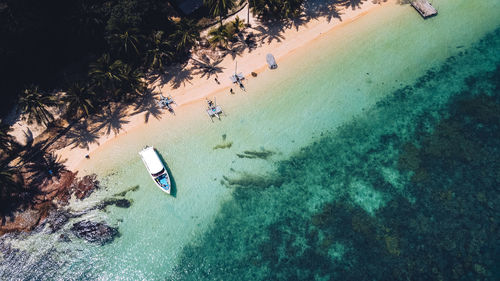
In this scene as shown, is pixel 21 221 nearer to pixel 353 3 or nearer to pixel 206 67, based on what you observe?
pixel 206 67

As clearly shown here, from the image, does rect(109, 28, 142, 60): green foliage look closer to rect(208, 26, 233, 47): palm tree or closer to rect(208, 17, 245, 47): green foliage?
rect(208, 26, 233, 47): palm tree

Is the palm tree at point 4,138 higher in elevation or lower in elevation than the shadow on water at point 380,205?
higher

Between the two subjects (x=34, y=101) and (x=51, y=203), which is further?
(x=51, y=203)

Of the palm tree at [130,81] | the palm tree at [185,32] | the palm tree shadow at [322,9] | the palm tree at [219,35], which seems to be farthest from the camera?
the palm tree shadow at [322,9]

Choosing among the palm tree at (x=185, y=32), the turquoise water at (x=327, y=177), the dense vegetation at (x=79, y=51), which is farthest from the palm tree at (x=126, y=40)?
the turquoise water at (x=327, y=177)

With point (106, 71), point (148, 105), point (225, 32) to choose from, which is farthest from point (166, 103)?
point (225, 32)

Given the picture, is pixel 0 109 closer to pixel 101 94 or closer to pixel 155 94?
pixel 101 94

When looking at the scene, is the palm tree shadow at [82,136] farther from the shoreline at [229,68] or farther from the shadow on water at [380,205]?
the shadow on water at [380,205]
